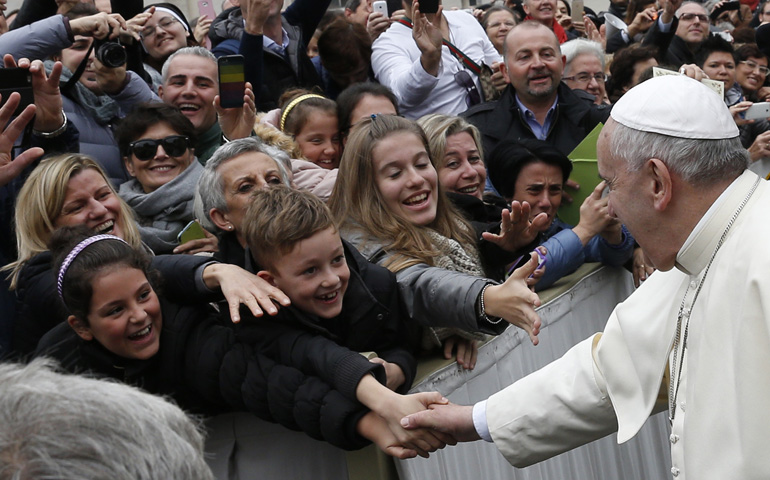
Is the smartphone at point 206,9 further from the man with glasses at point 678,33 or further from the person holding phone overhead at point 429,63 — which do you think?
the man with glasses at point 678,33

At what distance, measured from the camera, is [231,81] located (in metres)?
5.00

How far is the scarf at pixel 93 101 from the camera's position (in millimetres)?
5270

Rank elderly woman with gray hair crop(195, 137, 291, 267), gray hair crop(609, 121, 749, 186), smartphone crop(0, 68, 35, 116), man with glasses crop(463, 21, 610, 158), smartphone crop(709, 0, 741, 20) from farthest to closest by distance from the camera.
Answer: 1. smartphone crop(709, 0, 741, 20)
2. man with glasses crop(463, 21, 610, 158)
3. smartphone crop(0, 68, 35, 116)
4. elderly woman with gray hair crop(195, 137, 291, 267)
5. gray hair crop(609, 121, 749, 186)

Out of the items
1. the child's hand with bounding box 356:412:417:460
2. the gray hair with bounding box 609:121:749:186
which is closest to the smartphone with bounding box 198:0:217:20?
the child's hand with bounding box 356:412:417:460

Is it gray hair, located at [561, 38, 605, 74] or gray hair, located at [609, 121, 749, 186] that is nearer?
gray hair, located at [609, 121, 749, 186]

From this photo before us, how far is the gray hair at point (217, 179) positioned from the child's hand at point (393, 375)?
106 centimetres

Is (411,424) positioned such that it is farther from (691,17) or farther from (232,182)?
(691,17)

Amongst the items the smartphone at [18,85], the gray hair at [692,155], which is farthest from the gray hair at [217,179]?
the gray hair at [692,155]

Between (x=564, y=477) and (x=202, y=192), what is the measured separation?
6.42ft

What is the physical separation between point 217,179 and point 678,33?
21.4 feet

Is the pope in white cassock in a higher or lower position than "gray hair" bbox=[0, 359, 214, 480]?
lower

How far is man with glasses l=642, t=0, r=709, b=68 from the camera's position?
8750 mm

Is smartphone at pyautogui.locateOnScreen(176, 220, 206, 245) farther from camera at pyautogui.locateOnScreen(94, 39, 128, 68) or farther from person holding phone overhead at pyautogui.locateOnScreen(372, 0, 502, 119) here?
person holding phone overhead at pyautogui.locateOnScreen(372, 0, 502, 119)

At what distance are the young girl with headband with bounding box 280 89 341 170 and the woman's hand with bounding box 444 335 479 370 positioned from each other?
1669mm
